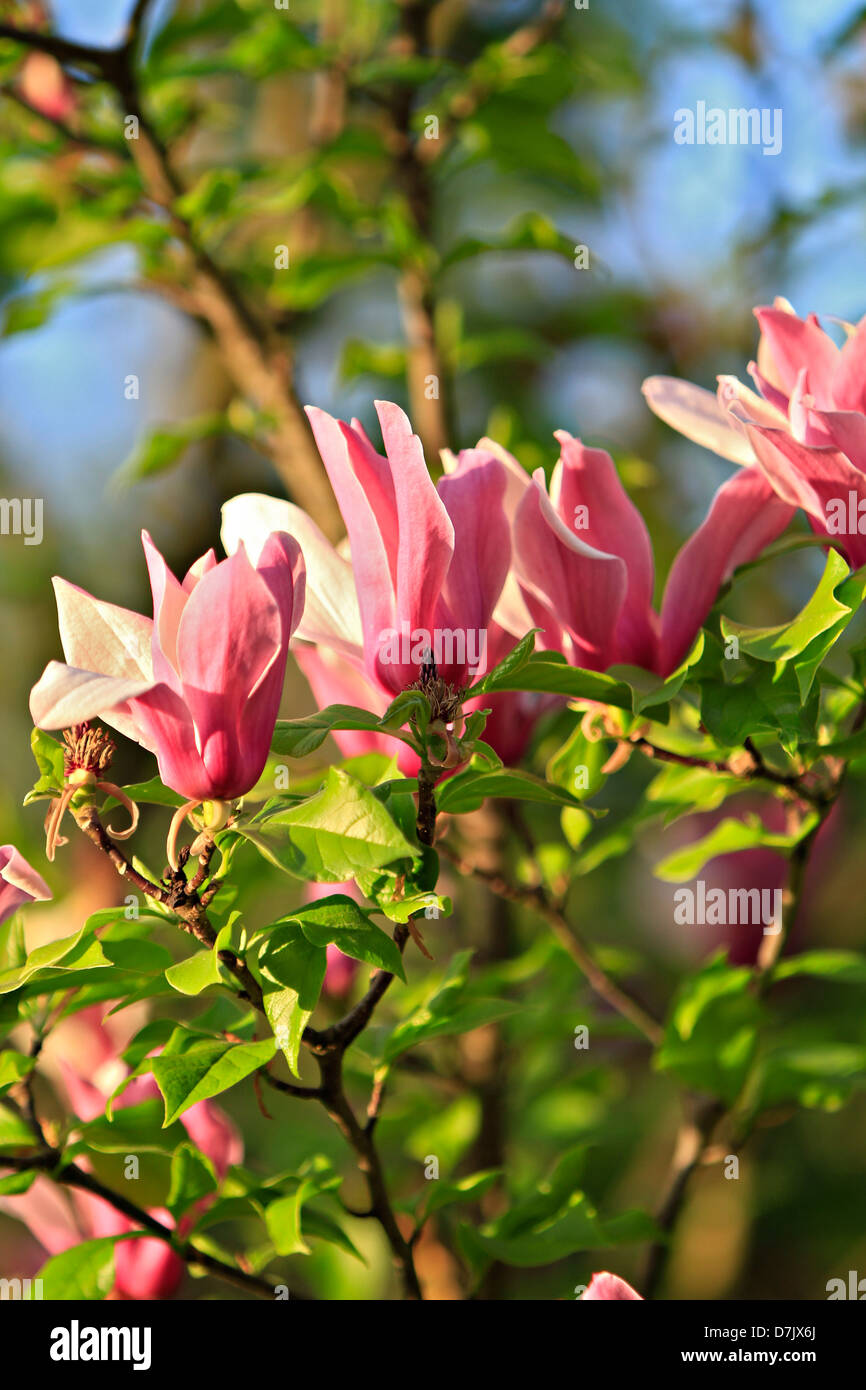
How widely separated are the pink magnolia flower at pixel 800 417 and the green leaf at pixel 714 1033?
29 cm

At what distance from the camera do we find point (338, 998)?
85 centimetres

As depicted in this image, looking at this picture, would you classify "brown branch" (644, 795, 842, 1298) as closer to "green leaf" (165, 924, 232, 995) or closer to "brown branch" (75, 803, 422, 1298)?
"brown branch" (75, 803, 422, 1298)

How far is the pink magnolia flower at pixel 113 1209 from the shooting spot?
0.61m

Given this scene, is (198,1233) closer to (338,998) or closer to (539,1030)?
(338,998)

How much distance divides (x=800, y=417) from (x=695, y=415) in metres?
0.06

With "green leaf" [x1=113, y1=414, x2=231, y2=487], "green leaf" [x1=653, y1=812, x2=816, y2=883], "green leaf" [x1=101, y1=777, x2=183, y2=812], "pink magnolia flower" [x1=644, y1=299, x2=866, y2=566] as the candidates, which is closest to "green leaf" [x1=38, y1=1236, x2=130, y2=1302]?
"green leaf" [x1=101, y1=777, x2=183, y2=812]

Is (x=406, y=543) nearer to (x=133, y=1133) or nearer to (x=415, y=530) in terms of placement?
(x=415, y=530)

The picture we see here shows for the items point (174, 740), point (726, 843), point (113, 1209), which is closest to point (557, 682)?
point (174, 740)

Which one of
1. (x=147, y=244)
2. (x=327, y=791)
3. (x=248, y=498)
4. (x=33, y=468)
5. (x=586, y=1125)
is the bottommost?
(x=586, y=1125)

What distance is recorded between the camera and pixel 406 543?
1.44 ft

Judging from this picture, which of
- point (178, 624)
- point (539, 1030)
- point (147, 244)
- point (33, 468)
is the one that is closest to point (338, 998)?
point (539, 1030)

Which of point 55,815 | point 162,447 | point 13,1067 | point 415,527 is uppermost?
point 162,447

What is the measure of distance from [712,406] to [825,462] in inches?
3.2

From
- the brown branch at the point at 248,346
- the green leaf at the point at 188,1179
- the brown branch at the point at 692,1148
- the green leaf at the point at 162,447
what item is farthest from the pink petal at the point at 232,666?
the green leaf at the point at 162,447
